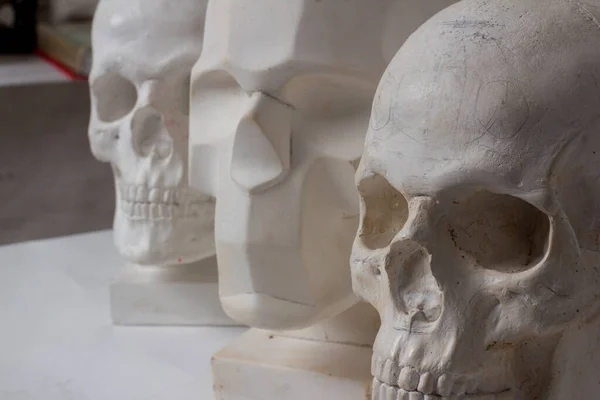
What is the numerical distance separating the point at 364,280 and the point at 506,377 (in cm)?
19

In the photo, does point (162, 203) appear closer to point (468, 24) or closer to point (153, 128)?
point (153, 128)

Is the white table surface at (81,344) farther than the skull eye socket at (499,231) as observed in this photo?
Yes

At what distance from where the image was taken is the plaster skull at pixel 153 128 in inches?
61.8

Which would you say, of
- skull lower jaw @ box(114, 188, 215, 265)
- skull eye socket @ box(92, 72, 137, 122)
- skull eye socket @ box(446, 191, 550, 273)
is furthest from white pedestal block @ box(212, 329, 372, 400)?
skull eye socket @ box(92, 72, 137, 122)

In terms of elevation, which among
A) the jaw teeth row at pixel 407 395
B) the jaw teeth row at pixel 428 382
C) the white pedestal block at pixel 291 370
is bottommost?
the white pedestal block at pixel 291 370

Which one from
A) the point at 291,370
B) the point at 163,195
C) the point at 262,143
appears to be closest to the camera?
the point at 262,143

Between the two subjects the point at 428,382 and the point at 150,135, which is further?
the point at 150,135

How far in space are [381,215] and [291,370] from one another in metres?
0.35

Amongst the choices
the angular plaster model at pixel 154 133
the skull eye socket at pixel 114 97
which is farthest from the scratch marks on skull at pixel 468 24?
the skull eye socket at pixel 114 97

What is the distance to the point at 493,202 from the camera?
39.1 inches

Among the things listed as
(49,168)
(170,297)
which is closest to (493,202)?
(170,297)

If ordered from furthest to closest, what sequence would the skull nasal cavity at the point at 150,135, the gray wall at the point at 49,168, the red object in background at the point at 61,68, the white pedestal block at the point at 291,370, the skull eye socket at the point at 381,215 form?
the red object in background at the point at 61,68
the gray wall at the point at 49,168
the skull nasal cavity at the point at 150,135
the white pedestal block at the point at 291,370
the skull eye socket at the point at 381,215

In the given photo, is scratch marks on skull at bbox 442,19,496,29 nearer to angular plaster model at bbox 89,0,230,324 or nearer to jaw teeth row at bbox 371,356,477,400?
jaw teeth row at bbox 371,356,477,400

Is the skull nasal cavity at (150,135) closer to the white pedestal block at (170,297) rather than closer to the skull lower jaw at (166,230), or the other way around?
the skull lower jaw at (166,230)
